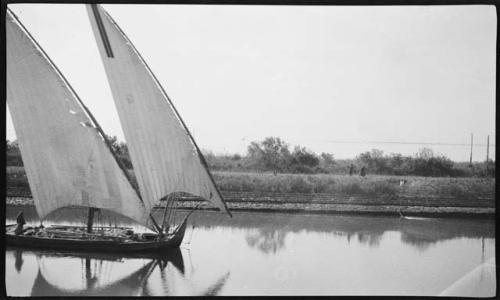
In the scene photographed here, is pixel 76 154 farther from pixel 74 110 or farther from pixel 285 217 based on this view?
pixel 285 217

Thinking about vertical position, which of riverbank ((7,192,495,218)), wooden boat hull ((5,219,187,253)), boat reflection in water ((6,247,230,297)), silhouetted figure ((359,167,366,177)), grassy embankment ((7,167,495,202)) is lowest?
boat reflection in water ((6,247,230,297))

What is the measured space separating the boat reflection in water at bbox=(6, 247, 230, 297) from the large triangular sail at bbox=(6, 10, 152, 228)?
2.33 feet

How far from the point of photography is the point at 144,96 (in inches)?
263

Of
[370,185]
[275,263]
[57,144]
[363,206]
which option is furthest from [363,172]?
[57,144]

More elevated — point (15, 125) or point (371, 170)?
point (15, 125)

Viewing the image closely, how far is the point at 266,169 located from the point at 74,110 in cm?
576

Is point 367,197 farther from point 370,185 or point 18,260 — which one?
point 18,260

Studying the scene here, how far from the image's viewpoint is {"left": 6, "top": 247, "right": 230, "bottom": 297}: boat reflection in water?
5.73 metres

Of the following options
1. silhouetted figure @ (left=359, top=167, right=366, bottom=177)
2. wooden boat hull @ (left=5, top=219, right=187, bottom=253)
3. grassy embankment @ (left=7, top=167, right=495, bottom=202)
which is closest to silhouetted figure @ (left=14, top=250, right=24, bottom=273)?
wooden boat hull @ (left=5, top=219, right=187, bottom=253)

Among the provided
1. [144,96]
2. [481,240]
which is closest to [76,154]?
[144,96]

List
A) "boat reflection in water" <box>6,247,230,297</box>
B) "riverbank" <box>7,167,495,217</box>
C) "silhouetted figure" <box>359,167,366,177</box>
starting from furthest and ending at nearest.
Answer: "riverbank" <box>7,167,495,217</box> < "silhouetted figure" <box>359,167,366,177</box> < "boat reflection in water" <box>6,247,230,297</box>

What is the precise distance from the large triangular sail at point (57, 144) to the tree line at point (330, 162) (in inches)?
84.4

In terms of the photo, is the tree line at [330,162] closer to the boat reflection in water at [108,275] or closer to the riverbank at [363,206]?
the riverbank at [363,206]

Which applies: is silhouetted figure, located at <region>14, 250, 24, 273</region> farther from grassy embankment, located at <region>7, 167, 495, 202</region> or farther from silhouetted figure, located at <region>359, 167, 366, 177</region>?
silhouetted figure, located at <region>359, 167, 366, 177</region>
